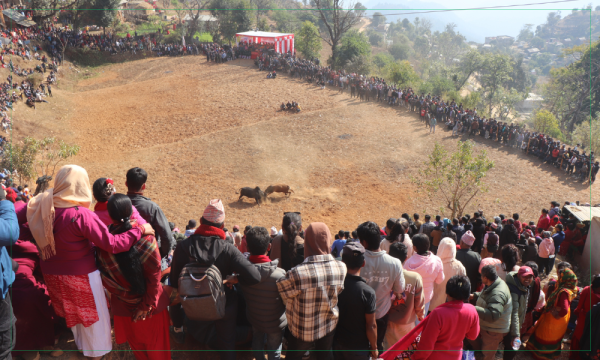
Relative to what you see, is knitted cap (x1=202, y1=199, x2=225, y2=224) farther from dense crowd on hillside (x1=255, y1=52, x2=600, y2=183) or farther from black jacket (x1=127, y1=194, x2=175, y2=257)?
dense crowd on hillside (x1=255, y1=52, x2=600, y2=183)

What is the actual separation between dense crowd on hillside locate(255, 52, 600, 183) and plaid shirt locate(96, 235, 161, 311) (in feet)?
57.0

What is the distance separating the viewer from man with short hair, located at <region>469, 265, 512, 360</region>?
3844 millimetres

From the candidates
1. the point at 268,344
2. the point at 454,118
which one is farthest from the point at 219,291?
the point at 454,118

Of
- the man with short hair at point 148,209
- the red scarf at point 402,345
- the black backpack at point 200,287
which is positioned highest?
the man with short hair at point 148,209

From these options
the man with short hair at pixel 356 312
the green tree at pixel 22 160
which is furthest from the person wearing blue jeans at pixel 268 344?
the green tree at pixel 22 160

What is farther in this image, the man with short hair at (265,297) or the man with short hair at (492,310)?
the man with short hair at (492,310)


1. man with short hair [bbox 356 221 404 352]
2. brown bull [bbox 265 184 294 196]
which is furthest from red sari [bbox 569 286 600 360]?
brown bull [bbox 265 184 294 196]

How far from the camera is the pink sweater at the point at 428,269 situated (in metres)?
4.23

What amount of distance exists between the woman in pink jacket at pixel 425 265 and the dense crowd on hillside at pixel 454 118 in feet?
48.3

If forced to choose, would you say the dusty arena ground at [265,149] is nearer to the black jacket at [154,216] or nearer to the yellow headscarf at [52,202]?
the black jacket at [154,216]

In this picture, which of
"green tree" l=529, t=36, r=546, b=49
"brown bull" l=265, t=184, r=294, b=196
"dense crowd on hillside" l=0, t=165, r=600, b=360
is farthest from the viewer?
"green tree" l=529, t=36, r=546, b=49

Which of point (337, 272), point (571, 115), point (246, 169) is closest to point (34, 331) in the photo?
point (337, 272)

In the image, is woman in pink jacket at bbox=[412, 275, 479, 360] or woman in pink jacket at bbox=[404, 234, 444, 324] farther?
woman in pink jacket at bbox=[404, 234, 444, 324]

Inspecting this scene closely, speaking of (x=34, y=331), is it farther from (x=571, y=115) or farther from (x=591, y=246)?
(x=571, y=115)
